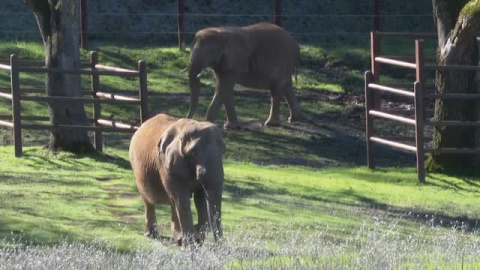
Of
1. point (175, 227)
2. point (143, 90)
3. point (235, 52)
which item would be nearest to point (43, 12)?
point (143, 90)

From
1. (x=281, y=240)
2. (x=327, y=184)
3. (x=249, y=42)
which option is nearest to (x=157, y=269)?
(x=281, y=240)

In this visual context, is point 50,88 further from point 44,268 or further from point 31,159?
point 44,268

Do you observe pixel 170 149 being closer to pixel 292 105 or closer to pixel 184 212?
pixel 184 212

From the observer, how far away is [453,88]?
19609 millimetres

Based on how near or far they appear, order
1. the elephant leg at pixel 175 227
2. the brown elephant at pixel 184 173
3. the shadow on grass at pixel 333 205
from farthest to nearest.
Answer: the shadow on grass at pixel 333 205 → the elephant leg at pixel 175 227 → the brown elephant at pixel 184 173

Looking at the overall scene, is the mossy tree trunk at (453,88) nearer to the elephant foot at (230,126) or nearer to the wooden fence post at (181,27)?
the elephant foot at (230,126)

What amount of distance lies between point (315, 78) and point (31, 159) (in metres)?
9.17

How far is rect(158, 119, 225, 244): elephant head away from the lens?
508 inches

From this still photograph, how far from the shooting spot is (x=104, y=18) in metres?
30.4

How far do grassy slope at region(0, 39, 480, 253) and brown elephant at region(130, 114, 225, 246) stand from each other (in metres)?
0.55

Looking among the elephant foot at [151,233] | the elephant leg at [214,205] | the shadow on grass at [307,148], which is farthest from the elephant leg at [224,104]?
the elephant leg at [214,205]

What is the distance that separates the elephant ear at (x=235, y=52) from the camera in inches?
953

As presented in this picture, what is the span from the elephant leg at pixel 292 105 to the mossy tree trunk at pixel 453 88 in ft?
15.9

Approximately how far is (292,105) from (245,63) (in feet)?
3.59
